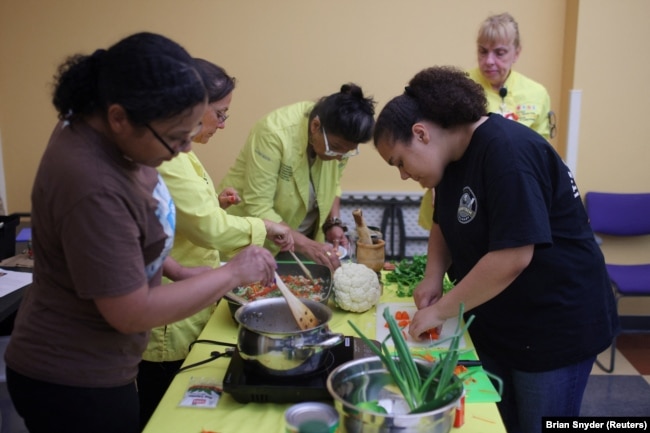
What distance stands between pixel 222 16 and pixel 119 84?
3024mm

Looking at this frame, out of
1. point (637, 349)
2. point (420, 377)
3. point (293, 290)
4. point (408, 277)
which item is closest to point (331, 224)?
point (408, 277)

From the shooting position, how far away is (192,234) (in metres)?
1.86

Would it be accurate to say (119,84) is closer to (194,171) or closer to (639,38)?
(194,171)

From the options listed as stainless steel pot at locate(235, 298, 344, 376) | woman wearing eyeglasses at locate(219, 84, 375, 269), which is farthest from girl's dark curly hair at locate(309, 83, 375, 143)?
stainless steel pot at locate(235, 298, 344, 376)

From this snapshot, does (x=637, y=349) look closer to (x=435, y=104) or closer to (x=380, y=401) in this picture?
(x=435, y=104)

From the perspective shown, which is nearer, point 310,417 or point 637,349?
point 310,417

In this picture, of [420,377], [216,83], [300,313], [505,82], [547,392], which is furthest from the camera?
[505,82]

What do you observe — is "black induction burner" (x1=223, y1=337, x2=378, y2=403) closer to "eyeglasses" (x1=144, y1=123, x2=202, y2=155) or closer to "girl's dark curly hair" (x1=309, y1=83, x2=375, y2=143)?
"eyeglasses" (x1=144, y1=123, x2=202, y2=155)

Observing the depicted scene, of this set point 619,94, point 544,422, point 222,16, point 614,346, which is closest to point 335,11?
point 222,16

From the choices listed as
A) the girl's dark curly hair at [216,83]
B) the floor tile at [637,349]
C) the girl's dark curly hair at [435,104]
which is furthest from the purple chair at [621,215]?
the girl's dark curly hair at [216,83]

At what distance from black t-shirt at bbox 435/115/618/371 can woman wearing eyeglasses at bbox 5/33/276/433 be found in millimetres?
672

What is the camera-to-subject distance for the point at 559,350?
169 centimetres

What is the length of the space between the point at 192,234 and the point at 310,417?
84cm

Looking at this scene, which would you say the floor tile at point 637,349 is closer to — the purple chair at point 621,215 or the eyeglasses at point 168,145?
the purple chair at point 621,215
